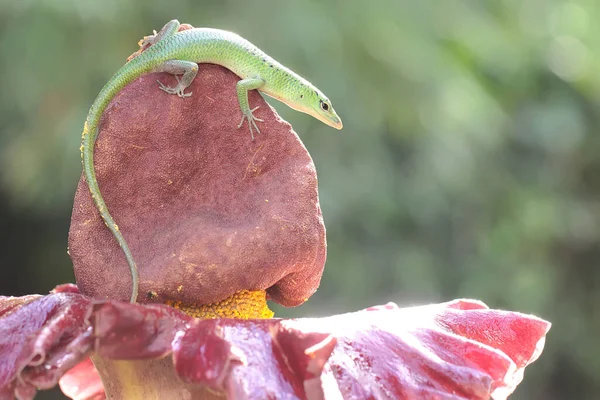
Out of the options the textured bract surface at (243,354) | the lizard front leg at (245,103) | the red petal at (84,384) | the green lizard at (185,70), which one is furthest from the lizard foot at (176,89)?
the red petal at (84,384)

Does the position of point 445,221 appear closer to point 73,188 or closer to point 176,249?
point 73,188

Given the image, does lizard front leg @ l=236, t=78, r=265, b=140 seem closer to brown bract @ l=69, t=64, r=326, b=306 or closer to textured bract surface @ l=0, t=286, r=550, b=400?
brown bract @ l=69, t=64, r=326, b=306

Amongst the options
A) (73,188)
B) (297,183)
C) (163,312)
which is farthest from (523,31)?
(163,312)

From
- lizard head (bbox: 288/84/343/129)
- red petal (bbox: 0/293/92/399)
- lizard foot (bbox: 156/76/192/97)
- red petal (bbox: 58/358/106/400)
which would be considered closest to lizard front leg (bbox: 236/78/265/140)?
lizard foot (bbox: 156/76/192/97)

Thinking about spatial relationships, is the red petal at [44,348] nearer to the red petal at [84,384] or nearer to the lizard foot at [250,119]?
the lizard foot at [250,119]

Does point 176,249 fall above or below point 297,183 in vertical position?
below

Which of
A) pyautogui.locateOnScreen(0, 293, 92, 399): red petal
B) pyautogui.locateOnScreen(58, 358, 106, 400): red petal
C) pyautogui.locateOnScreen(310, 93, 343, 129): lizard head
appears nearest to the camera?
pyautogui.locateOnScreen(0, 293, 92, 399): red petal

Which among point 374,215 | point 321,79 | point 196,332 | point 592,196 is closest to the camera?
point 196,332
